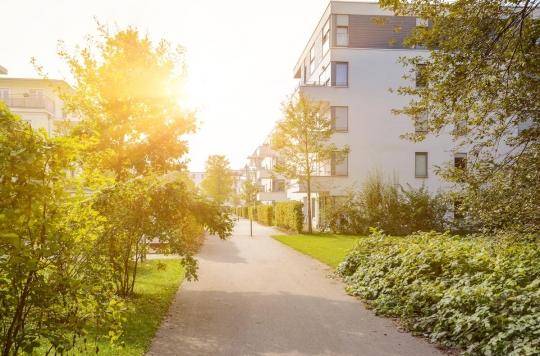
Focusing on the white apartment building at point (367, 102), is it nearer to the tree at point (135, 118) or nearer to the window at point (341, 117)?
the window at point (341, 117)

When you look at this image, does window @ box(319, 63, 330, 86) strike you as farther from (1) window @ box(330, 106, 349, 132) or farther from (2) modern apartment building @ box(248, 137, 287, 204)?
(2) modern apartment building @ box(248, 137, 287, 204)

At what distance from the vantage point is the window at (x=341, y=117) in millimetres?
31322

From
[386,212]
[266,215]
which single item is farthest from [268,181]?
[386,212]

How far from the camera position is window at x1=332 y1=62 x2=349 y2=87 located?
3134 centimetres

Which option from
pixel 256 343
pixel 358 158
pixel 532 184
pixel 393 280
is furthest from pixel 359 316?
pixel 358 158

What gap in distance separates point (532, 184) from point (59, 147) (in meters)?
8.29

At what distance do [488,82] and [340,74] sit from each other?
24.1m

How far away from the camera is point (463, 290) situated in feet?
23.8

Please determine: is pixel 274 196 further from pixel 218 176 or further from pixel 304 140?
pixel 304 140

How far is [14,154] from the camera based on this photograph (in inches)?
118

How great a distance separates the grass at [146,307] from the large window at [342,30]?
2219 cm

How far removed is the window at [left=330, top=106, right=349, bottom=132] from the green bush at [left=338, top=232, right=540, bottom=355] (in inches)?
798

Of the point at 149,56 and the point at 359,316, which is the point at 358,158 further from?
the point at 359,316

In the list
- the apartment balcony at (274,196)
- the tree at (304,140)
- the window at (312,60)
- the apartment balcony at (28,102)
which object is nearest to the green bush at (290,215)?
the tree at (304,140)
